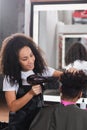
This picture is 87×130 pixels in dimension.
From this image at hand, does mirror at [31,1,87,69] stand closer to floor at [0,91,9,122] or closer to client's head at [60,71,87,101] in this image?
floor at [0,91,9,122]

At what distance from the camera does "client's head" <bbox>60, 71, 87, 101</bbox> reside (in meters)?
1.26

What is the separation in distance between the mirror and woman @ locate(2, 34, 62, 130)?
1.68 feet

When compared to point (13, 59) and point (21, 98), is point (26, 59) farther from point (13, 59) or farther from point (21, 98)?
point (21, 98)

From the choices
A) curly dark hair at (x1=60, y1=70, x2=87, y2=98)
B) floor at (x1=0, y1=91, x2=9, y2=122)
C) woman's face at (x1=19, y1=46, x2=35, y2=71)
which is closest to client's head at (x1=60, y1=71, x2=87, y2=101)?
curly dark hair at (x1=60, y1=70, x2=87, y2=98)

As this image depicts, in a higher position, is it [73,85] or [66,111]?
[73,85]

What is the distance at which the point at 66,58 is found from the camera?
1.96m

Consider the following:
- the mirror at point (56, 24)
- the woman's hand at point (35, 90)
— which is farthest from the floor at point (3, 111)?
the woman's hand at point (35, 90)

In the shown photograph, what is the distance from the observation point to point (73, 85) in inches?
49.4

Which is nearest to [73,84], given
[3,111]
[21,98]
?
[21,98]

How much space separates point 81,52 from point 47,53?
263mm

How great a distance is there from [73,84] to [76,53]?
0.68 metres

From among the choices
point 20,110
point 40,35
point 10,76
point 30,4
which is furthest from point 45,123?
point 30,4

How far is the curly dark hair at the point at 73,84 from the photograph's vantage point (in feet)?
4.12

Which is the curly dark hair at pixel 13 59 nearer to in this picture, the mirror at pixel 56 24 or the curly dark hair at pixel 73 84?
the curly dark hair at pixel 73 84
